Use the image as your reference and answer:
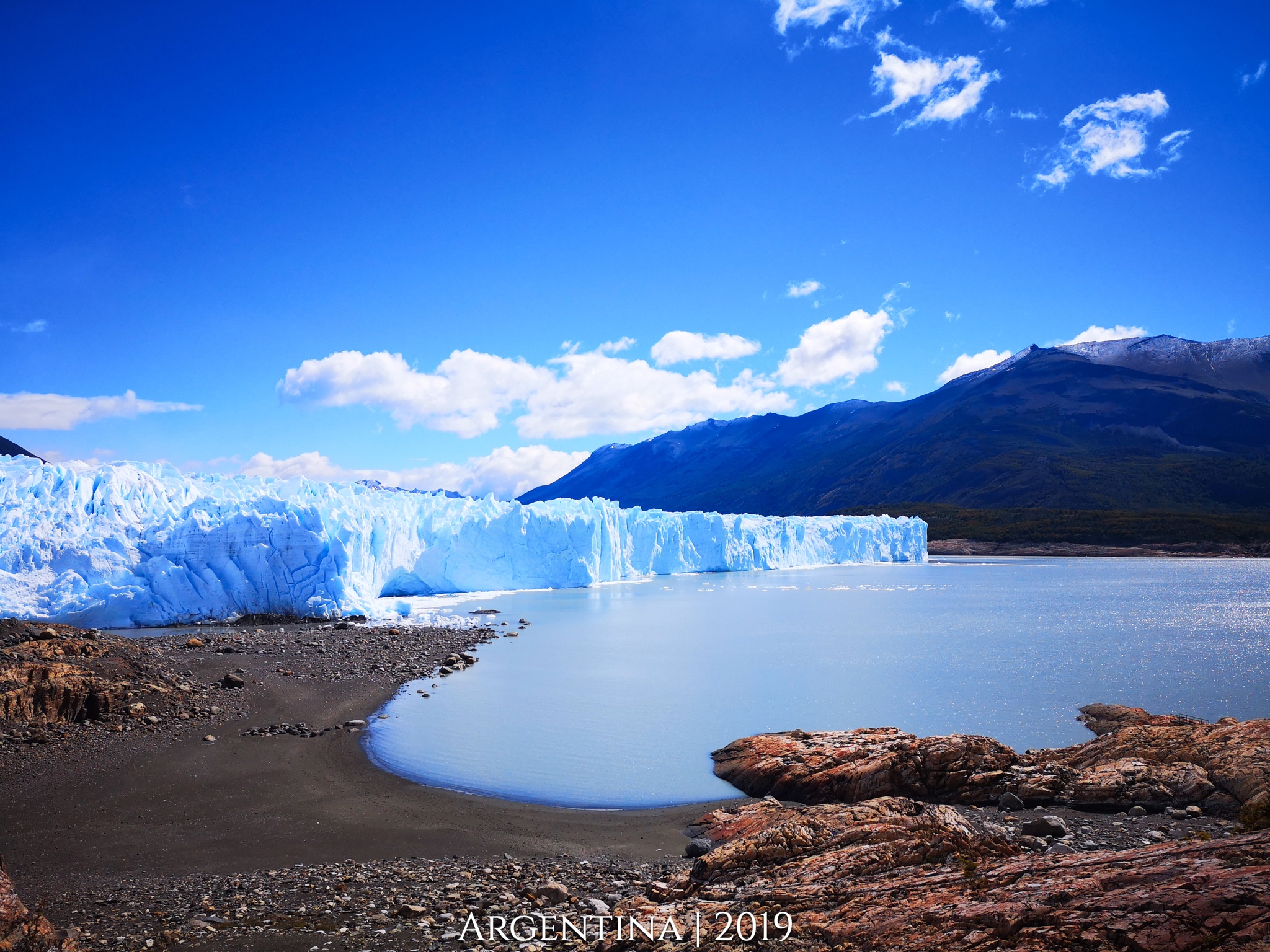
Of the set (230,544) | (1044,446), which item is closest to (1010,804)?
(230,544)

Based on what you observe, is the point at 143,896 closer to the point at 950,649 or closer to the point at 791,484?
the point at 950,649

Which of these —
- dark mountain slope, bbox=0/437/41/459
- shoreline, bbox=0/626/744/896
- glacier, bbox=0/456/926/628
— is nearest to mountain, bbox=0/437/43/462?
dark mountain slope, bbox=0/437/41/459

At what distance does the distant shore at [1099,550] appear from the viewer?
48.8 metres

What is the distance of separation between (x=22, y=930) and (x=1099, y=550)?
202ft

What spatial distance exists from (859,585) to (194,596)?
972 inches

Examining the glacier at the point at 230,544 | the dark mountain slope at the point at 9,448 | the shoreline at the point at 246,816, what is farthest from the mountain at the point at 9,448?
the shoreline at the point at 246,816

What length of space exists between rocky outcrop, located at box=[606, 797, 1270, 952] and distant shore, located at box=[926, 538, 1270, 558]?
5387 cm

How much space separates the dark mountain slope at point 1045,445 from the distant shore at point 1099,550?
46.4ft

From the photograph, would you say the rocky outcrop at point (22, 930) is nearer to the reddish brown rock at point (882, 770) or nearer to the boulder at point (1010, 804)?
the reddish brown rock at point (882, 770)

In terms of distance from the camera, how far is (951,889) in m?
2.82

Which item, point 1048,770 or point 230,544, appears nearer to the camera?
point 1048,770

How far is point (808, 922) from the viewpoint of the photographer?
9.52 ft

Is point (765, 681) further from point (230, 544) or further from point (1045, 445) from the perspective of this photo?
point (1045, 445)

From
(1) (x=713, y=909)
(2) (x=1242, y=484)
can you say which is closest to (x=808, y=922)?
(1) (x=713, y=909)
